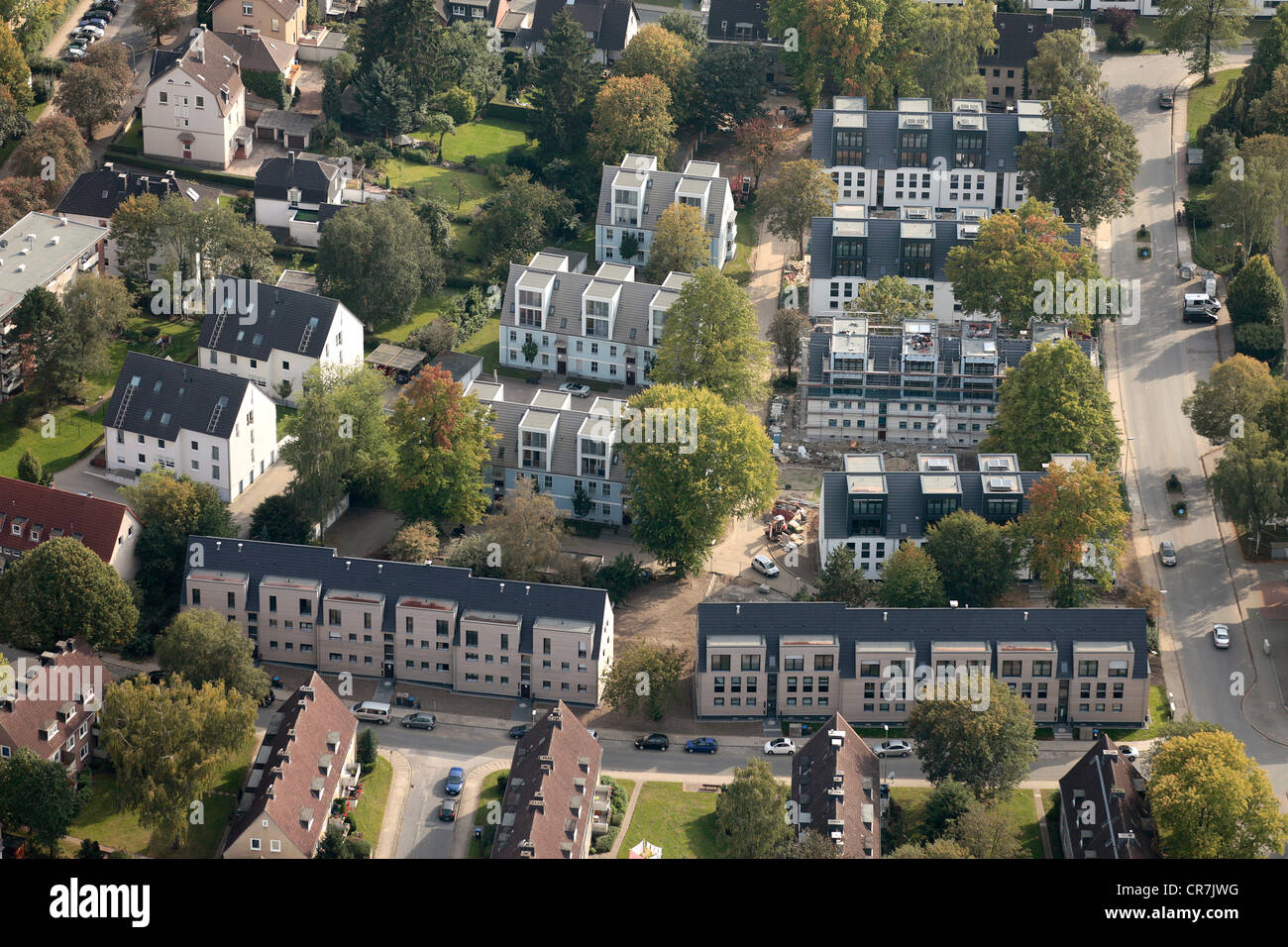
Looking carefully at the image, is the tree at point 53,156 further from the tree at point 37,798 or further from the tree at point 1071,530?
the tree at point 1071,530

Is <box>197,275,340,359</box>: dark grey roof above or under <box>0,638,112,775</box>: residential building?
above

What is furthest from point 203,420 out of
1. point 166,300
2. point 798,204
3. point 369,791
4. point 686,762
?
point 798,204

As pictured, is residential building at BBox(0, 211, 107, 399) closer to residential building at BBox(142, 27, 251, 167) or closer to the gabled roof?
the gabled roof

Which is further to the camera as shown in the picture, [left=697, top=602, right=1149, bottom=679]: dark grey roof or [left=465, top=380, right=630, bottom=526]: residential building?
[left=465, top=380, right=630, bottom=526]: residential building

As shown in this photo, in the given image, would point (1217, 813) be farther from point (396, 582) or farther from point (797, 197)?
point (797, 197)

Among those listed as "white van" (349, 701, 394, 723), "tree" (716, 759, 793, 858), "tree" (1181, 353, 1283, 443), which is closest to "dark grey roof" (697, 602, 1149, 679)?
"tree" (716, 759, 793, 858)

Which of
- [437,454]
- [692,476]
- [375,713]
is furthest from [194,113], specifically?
[375,713]

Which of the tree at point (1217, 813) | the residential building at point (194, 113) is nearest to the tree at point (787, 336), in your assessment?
the residential building at point (194, 113)
